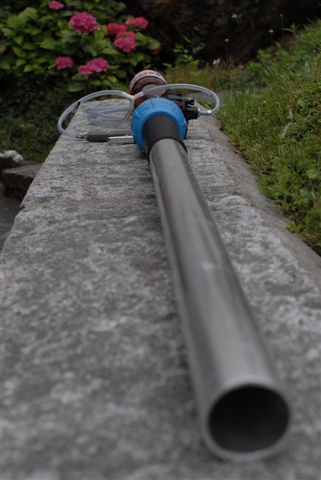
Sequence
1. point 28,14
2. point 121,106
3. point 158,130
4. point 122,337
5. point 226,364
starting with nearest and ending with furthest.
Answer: point 226,364
point 122,337
point 158,130
point 121,106
point 28,14

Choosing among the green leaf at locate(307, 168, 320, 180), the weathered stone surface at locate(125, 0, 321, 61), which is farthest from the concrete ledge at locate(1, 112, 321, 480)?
the weathered stone surface at locate(125, 0, 321, 61)

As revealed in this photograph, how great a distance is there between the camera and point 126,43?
18.1ft

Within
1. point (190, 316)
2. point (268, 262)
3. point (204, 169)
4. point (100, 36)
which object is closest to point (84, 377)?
point (190, 316)

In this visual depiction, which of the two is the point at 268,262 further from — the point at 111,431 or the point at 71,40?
the point at 71,40

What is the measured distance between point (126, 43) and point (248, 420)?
5.08 m

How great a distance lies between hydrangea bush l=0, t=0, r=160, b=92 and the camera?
5.49 metres

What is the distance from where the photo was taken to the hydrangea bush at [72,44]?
18.0 ft

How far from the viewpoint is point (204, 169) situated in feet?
7.09

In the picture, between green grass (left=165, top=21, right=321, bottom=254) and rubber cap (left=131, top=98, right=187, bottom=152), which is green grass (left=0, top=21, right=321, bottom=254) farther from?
rubber cap (left=131, top=98, right=187, bottom=152)

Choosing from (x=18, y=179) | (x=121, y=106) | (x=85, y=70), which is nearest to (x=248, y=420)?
(x=121, y=106)

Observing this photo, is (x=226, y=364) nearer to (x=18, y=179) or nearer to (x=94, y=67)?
(x=18, y=179)

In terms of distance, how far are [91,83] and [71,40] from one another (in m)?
0.47

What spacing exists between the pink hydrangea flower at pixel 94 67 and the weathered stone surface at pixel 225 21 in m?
0.92

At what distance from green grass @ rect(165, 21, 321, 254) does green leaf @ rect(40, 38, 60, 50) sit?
2480mm
